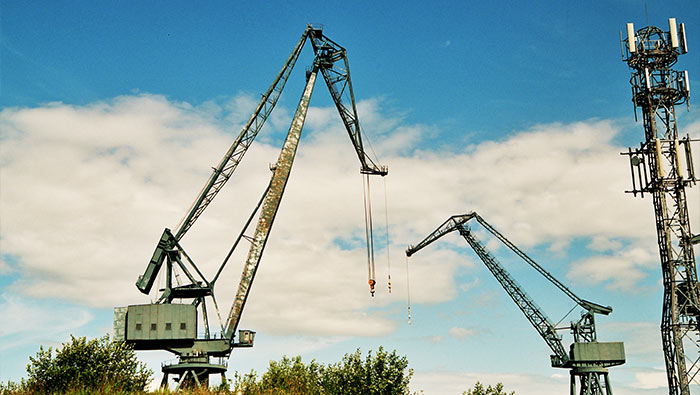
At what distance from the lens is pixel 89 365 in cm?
7231

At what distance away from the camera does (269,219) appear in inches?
3142

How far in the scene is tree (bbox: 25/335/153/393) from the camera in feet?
232

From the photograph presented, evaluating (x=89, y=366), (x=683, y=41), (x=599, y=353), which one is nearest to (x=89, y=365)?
(x=89, y=366)

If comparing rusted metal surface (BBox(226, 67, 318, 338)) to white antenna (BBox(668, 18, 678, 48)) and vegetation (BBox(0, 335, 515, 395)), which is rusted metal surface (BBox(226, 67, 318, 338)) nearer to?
vegetation (BBox(0, 335, 515, 395))

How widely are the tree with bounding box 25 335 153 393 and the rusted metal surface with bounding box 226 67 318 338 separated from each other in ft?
35.1

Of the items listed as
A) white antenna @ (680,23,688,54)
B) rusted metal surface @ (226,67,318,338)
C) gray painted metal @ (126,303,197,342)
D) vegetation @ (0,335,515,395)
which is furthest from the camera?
white antenna @ (680,23,688,54)

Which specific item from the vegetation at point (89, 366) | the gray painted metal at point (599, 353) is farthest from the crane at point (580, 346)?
the vegetation at point (89, 366)

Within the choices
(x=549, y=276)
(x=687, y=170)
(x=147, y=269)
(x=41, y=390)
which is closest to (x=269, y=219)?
(x=147, y=269)

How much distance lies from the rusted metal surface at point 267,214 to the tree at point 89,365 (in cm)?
1070

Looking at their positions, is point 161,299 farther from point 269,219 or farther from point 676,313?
point 676,313

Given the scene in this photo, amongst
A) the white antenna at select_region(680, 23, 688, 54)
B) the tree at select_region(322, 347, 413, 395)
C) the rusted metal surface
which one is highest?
the white antenna at select_region(680, 23, 688, 54)

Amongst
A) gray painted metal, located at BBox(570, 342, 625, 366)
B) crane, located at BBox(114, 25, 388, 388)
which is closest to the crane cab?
crane, located at BBox(114, 25, 388, 388)

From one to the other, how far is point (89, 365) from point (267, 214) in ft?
78.9

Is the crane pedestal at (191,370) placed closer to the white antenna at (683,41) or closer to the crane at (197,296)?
the crane at (197,296)
